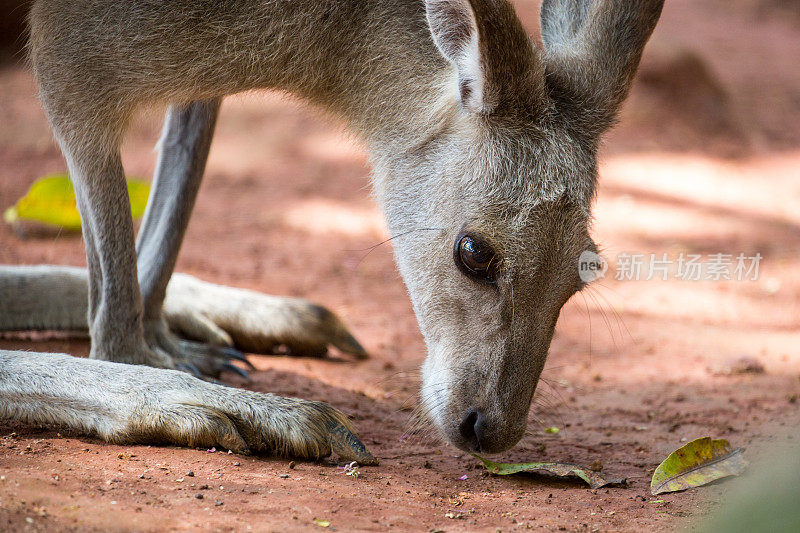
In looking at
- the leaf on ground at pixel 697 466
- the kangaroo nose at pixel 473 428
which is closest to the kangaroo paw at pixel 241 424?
the kangaroo nose at pixel 473 428

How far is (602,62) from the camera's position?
324 cm

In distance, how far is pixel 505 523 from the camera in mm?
2471

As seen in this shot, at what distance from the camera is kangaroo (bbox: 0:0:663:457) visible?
2.88 metres

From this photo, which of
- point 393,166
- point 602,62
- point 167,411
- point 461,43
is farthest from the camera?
point 393,166

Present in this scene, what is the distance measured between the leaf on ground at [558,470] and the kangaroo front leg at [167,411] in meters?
0.41

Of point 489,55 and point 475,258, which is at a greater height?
point 489,55

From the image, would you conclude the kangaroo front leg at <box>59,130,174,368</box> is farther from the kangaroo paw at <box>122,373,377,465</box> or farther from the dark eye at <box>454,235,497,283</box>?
the dark eye at <box>454,235,497,283</box>

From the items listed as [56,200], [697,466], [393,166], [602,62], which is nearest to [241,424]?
[393,166]

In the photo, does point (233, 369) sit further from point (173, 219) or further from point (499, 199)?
point (499, 199)

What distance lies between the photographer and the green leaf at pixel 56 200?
4789mm

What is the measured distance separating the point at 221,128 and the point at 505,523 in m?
6.06

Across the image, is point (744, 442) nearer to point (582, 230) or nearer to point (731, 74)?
point (582, 230)

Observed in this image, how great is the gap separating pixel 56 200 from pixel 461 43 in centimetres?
276

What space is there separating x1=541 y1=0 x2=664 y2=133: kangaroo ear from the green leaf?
2535 millimetres
